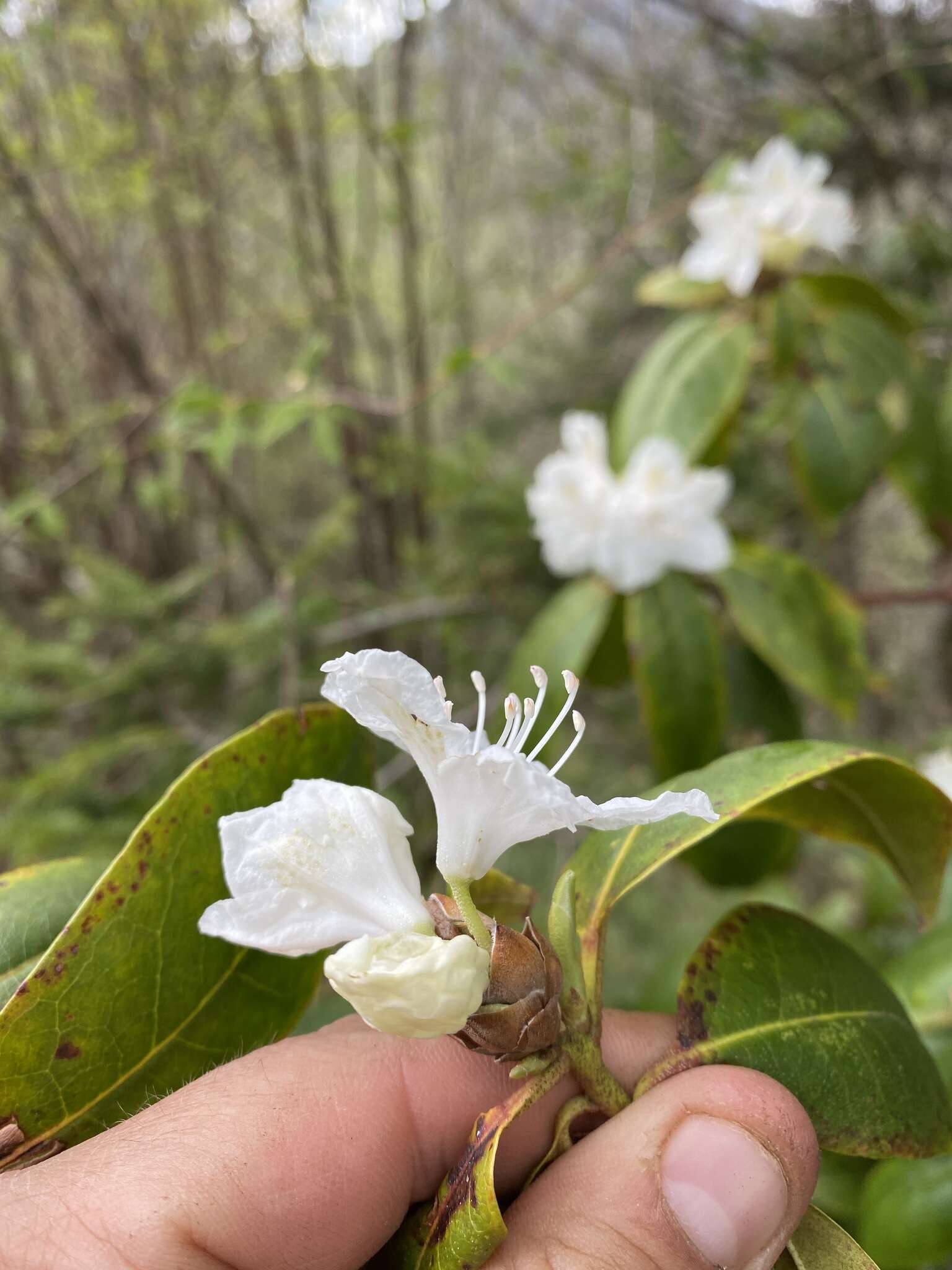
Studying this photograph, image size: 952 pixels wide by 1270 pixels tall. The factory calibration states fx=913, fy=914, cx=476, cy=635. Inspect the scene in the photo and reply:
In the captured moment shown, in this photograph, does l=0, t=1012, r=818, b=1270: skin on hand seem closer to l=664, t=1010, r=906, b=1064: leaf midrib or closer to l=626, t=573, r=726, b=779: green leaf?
l=664, t=1010, r=906, b=1064: leaf midrib

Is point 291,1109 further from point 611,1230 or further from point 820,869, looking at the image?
point 820,869

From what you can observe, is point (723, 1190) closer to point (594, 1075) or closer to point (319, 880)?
point (594, 1075)

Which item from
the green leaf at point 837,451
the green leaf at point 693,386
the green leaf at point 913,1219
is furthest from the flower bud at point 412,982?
the green leaf at point 837,451

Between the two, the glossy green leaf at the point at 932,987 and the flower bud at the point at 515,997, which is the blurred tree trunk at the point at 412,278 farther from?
the flower bud at the point at 515,997

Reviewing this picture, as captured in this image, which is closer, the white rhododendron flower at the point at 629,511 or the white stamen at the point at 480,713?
the white stamen at the point at 480,713

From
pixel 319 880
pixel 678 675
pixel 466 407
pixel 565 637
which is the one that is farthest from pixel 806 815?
pixel 466 407

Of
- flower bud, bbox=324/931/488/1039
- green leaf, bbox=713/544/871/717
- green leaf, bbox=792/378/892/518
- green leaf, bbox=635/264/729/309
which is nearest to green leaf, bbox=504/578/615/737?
green leaf, bbox=713/544/871/717
